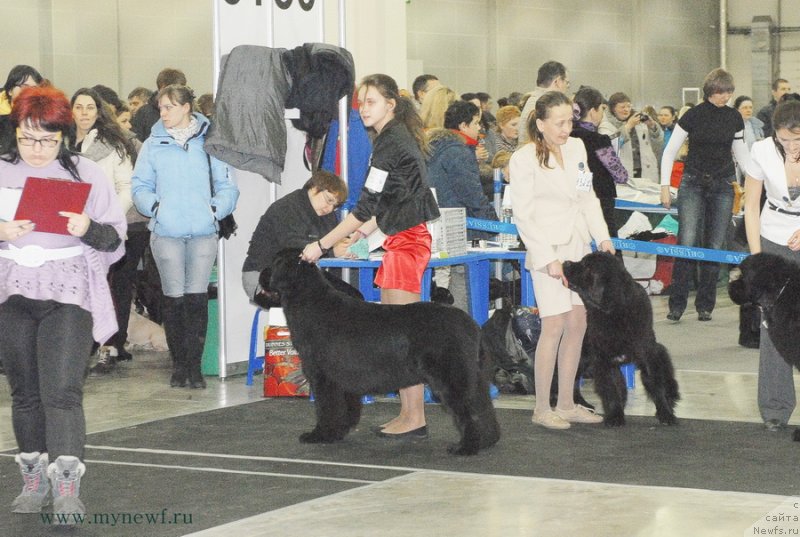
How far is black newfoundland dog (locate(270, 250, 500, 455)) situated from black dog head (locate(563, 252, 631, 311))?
0.61 meters

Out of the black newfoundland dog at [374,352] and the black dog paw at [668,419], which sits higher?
the black newfoundland dog at [374,352]

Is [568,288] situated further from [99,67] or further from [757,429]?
[99,67]

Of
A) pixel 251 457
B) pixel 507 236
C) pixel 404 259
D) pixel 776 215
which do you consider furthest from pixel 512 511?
pixel 507 236

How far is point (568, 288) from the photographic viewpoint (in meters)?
5.68

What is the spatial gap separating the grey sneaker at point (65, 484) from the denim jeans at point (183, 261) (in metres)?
2.95

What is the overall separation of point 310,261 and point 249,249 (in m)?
1.70

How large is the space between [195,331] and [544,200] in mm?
2359

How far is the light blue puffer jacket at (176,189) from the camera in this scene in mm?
6922

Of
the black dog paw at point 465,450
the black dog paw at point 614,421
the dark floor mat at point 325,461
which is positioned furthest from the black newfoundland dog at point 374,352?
the black dog paw at point 614,421

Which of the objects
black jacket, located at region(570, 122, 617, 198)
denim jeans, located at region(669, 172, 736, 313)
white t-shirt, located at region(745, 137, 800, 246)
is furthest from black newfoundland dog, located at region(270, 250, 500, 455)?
denim jeans, located at region(669, 172, 736, 313)

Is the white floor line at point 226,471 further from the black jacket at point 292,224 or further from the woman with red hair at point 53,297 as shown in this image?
the black jacket at point 292,224

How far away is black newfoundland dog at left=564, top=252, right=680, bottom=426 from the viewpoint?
219 inches

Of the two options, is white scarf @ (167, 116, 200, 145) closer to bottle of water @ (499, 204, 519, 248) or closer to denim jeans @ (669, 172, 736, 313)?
bottle of water @ (499, 204, 519, 248)

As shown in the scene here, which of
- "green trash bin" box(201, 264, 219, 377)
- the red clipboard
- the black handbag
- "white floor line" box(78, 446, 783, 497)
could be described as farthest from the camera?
"green trash bin" box(201, 264, 219, 377)
